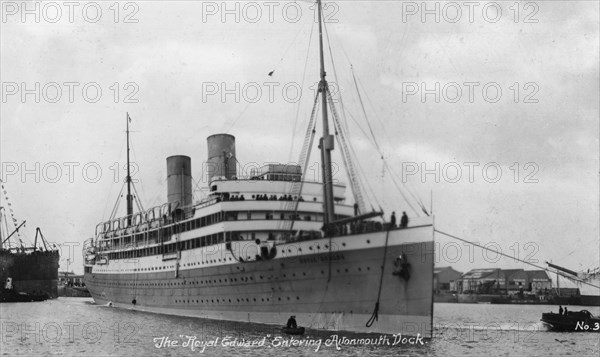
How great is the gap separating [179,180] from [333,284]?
2047 cm

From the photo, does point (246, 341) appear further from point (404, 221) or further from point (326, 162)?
point (326, 162)

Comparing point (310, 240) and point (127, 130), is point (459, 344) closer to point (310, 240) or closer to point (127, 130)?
point (310, 240)

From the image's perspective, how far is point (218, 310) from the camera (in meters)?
31.0

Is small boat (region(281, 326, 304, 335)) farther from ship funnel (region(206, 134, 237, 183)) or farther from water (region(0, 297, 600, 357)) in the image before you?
ship funnel (region(206, 134, 237, 183))

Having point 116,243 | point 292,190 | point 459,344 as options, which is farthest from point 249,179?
point 116,243

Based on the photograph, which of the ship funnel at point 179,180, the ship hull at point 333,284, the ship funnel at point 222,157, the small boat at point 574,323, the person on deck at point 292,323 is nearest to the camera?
the ship hull at point 333,284

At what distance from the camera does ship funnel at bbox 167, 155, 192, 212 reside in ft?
139

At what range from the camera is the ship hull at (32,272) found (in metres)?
82.3

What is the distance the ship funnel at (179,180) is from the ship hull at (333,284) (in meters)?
10.2

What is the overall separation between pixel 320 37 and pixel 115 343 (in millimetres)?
15619

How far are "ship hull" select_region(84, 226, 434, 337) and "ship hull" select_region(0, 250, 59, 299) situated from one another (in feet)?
192

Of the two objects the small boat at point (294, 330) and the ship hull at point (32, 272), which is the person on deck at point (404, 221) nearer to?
the small boat at point (294, 330)

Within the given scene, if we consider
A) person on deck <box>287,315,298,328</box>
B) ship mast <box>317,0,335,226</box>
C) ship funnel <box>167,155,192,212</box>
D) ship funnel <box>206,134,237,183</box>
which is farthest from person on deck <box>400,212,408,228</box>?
ship funnel <box>167,155,192,212</box>

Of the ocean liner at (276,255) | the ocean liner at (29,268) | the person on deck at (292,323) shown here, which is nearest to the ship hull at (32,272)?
the ocean liner at (29,268)
